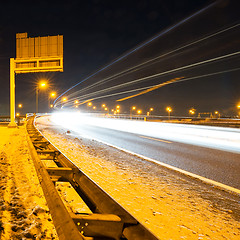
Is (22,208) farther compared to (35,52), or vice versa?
(35,52)

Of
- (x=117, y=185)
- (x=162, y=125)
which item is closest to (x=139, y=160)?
(x=117, y=185)

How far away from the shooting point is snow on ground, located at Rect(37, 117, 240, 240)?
8.41ft

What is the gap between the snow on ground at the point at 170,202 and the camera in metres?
2.56

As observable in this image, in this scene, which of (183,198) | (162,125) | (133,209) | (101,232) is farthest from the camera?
(162,125)

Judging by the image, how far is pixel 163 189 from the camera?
3.98 metres

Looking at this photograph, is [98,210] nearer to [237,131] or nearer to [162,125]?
[237,131]

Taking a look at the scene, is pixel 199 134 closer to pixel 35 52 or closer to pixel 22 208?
pixel 22 208

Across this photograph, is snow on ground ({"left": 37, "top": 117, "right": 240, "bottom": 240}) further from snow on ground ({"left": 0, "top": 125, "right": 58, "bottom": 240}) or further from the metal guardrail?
the metal guardrail

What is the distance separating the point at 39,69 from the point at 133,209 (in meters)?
17.2

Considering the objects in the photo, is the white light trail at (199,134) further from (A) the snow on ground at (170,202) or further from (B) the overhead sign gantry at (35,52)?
(B) the overhead sign gantry at (35,52)

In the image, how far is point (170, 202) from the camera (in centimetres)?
340

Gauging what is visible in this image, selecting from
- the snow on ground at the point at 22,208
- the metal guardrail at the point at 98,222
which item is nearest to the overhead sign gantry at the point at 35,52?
the snow on ground at the point at 22,208

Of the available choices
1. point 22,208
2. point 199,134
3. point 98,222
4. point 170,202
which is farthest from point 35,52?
point 98,222

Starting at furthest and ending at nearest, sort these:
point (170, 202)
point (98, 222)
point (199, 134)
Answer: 1. point (199, 134)
2. point (170, 202)
3. point (98, 222)
